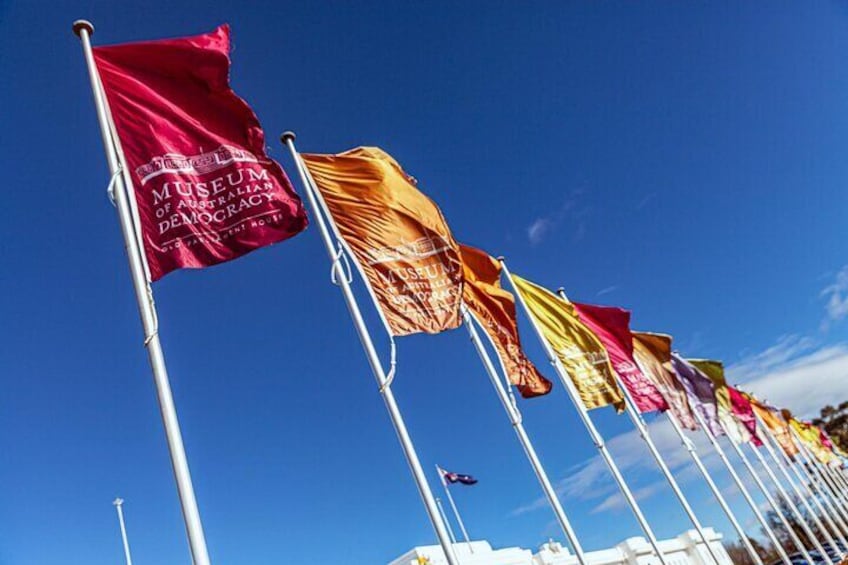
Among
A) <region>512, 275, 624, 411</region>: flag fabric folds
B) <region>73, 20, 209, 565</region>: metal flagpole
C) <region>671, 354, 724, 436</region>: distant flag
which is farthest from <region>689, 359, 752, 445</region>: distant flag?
<region>73, 20, 209, 565</region>: metal flagpole

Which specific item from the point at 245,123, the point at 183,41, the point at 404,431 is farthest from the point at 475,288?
the point at 183,41

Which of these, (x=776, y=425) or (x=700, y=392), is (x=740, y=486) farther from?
(x=776, y=425)

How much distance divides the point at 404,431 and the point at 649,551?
33193 millimetres

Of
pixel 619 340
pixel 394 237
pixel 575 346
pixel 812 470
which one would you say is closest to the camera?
pixel 394 237

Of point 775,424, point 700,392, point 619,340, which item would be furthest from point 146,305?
point 775,424

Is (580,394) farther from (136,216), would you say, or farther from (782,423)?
(782,423)

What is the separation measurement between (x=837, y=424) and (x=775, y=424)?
49.8 metres

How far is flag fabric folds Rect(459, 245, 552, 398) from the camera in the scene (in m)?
13.7

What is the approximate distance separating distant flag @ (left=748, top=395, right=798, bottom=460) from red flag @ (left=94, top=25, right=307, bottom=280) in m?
39.9

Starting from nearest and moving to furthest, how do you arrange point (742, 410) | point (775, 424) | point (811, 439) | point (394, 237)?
1. point (394, 237)
2. point (742, 410)
3. point (775, 424)
4. point (811, 439)

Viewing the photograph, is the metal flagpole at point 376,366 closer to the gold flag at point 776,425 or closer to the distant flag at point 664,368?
the distant flag at point 664,368

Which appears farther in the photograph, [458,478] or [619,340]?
[458,478]

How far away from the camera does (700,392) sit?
26531mm

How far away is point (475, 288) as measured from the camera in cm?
1420
